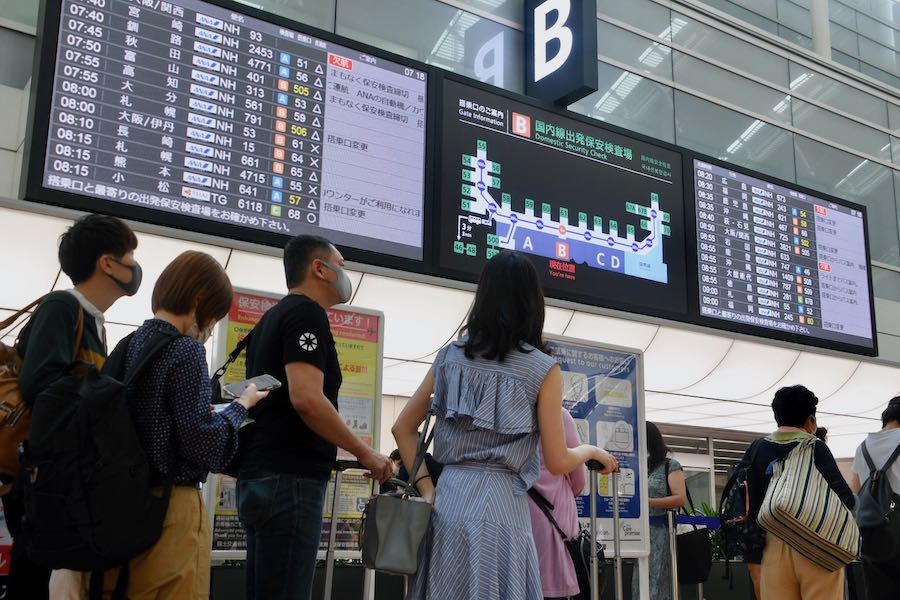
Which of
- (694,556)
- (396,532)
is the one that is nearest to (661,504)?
(694,556)

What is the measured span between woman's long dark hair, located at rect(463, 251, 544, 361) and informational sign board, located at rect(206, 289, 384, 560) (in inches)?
78.8

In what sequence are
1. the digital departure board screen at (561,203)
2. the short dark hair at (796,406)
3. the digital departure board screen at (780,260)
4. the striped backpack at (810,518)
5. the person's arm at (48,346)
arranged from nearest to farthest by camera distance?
1. the person's arm at (48,346)
2. the striped backpack at (810,518)
3. the short dark hair at (796,406)
4. the digital departure board screen at (561,203)
5. the digital departure board screen at (780,260)

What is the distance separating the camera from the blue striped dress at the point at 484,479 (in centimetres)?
243

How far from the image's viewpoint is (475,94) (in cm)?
690

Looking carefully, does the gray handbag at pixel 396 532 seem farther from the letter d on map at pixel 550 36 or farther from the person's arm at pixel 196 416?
the letter d on map at pixel 550 36

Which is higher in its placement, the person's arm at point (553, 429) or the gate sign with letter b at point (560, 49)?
the gate sign with letter b at point (560, 49)

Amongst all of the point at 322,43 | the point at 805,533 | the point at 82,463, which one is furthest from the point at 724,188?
the point at 82,463

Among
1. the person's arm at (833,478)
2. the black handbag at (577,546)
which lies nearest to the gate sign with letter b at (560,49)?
the person's arm at (833,478)

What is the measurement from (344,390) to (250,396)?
86.2 inches

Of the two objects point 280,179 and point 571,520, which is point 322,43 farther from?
point 571,520

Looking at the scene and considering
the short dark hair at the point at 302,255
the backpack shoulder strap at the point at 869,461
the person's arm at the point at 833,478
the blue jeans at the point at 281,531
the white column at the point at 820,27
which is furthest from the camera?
the white column at the point at 820,27

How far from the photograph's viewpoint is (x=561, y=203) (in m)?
6.99

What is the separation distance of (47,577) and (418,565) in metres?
1.10

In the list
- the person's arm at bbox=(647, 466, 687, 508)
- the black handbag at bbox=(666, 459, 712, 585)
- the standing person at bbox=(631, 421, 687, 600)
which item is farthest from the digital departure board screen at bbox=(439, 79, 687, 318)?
the black handbag at bbox=(666, 459, 712, 585)
